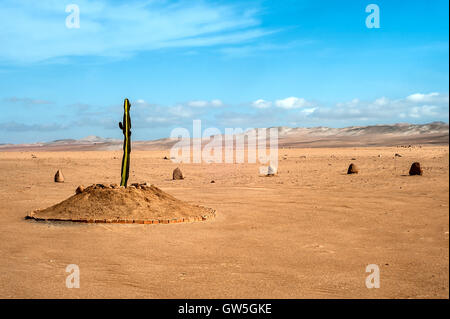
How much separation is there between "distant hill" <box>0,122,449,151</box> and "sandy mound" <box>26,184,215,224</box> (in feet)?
234

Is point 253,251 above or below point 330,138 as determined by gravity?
below

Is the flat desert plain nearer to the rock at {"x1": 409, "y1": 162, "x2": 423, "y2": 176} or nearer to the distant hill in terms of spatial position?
the rock at {"x1": 409, "y1": 162, "x2": 423, "y2": 176}

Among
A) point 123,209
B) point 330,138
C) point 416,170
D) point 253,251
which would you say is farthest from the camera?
point 330,138

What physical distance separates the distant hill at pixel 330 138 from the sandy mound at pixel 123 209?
71455 mm

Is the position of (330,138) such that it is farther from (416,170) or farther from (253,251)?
(253,251)

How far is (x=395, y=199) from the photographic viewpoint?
12383 millimetres

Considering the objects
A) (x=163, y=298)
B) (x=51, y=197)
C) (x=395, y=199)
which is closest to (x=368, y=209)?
(x=395, y=199)

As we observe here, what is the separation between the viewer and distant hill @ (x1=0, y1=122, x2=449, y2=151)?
8625cm

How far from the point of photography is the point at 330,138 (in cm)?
10388

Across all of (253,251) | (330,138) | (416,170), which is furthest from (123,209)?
(330,138)

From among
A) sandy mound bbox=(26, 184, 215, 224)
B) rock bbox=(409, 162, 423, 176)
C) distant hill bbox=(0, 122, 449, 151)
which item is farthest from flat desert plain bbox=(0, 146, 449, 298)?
distant hill bbox=(0, 122, 449, 151)

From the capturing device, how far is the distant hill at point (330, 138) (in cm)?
8625

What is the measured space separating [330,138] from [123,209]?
97.5 m
